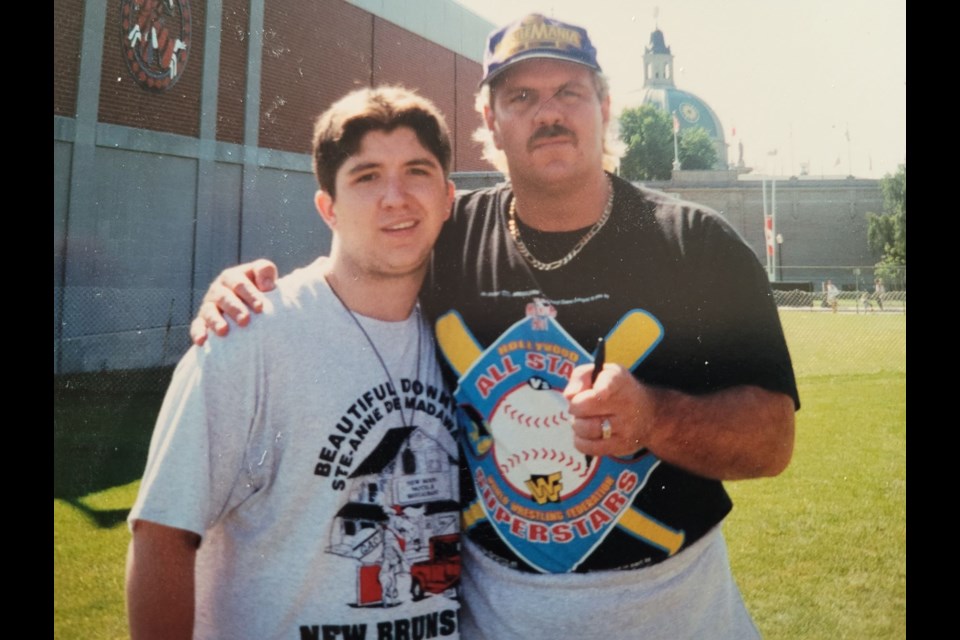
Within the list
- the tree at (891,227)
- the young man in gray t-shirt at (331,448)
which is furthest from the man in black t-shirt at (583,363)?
the tree at (891,227)

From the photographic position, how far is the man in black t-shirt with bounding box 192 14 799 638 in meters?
1.54

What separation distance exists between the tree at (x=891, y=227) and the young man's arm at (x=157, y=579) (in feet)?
6.91

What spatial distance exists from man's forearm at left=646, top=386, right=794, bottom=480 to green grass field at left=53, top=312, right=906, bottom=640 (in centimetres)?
70

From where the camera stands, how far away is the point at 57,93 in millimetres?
3854

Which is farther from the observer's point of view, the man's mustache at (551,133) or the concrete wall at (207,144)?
the concrete wall at (207,144)

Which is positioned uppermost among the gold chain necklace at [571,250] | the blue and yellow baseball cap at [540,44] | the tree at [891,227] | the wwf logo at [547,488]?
the blue and yellow baseball cap at [540,44]

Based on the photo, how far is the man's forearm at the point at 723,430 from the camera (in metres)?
1.47

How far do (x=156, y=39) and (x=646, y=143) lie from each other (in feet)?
5.98

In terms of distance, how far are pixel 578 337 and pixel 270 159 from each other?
1.20 meters

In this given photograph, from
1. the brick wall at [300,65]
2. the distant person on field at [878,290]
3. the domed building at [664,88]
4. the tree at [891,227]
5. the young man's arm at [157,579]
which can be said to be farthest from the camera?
the distant person on field at [878,290]

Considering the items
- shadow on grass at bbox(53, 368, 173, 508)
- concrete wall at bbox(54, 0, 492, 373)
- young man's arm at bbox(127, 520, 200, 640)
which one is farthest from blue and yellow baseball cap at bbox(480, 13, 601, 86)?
shadow on grass at bbox(53, 368, 173, 508)

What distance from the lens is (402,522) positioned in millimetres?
1534

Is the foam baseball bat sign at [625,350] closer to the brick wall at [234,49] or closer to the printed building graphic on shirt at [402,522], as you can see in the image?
the printed building graphic on shirt at [402,522]

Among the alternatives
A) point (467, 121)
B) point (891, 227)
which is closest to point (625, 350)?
point (467, 121)
